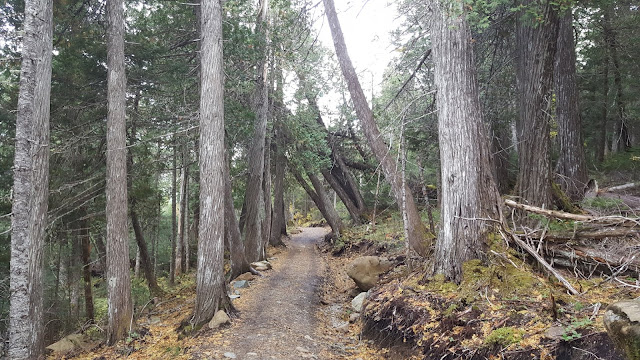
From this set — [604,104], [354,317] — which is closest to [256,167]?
[354,317]

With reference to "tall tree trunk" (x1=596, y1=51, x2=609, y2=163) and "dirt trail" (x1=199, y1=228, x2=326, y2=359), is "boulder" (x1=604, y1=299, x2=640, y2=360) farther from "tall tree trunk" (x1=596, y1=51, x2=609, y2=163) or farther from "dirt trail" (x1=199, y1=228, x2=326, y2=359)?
"tall tree trunk" (x1=596, y1=51, x2=609, y2=163)

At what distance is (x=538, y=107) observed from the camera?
673 centimetres

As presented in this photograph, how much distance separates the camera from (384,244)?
12234 mm

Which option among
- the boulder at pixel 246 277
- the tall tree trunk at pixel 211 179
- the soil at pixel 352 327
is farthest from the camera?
the boulder at pixel 246 277

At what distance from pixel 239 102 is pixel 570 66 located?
30.5ft

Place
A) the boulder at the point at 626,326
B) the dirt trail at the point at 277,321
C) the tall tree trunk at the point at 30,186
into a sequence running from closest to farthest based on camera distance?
the boulder at the point at 626,326 < the dirt trail at the point at 277,321 < the tall tree trunk at the point at 30,186

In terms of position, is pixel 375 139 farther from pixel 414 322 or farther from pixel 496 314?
pixel 496 314

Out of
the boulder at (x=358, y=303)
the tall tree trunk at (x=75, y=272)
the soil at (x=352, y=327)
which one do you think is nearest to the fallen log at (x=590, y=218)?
the soil at (x=352, y=327)

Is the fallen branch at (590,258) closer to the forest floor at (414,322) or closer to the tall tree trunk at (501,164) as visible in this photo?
the forest floor at (414,322)

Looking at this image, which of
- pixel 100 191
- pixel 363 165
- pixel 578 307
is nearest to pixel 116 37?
pixel 100 191

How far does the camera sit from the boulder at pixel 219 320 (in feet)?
22.9

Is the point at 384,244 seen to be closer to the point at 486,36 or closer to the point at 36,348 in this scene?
the point at 486,36

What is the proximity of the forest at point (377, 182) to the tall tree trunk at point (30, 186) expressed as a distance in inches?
1.2

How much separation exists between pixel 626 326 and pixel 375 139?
668cm
